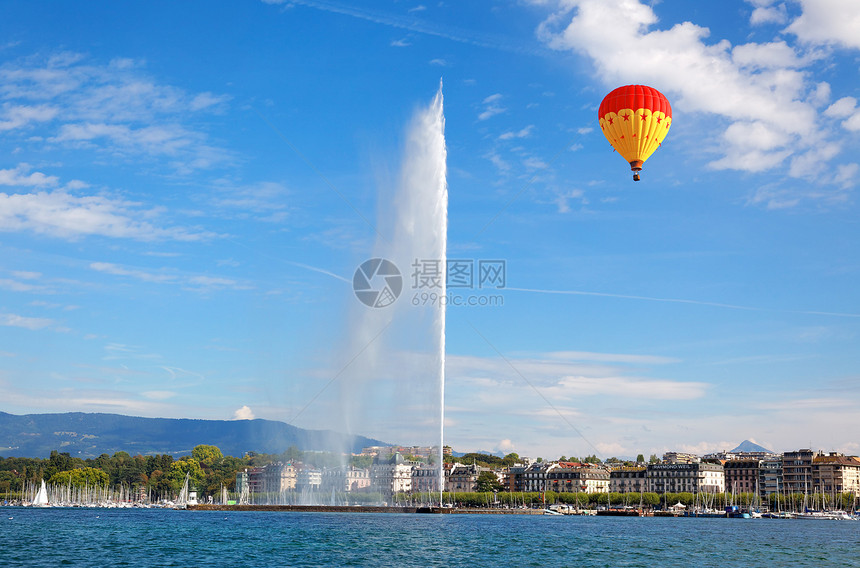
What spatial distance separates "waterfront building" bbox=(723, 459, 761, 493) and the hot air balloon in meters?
128

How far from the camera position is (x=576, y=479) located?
160 metres

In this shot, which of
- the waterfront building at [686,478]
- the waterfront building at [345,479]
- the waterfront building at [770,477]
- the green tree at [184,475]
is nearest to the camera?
the waterfront building at [345,479]

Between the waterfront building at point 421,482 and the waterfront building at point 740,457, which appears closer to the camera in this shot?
the waterfront building at point 421,482

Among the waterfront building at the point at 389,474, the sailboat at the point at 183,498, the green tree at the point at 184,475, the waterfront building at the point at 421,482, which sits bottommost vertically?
the sailboat at the point at 183,498

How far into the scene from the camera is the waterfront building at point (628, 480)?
157 meters

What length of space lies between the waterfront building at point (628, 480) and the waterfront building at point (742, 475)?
1519 centimetres

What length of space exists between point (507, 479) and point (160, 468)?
8339cm

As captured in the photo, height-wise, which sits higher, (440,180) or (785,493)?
(440,180)

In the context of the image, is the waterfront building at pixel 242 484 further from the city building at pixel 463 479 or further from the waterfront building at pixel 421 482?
the city building at pixel 463 479

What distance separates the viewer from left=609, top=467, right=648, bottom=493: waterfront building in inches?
6191

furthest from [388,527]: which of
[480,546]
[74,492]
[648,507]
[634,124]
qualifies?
[74,492]

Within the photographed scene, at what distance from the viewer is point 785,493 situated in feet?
486

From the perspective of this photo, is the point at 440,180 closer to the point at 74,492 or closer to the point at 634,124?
the point at 634,124

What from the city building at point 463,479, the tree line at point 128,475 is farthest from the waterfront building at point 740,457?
the tree line at point 128,475
